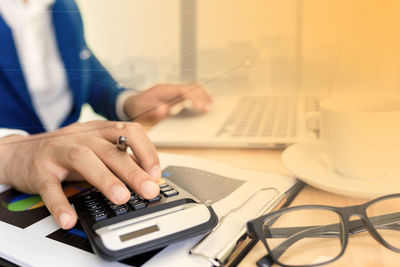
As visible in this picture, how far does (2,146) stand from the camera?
382mm

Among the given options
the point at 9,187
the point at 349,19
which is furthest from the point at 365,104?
the point at 9,187

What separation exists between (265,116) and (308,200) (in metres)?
0.08

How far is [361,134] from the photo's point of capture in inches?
12.2

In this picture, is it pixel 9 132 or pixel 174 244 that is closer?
pixel 174 244

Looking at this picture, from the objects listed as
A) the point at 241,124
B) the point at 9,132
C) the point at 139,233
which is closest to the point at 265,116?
the point at 241,124

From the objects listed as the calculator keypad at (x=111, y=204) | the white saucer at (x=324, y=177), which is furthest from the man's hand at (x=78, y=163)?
the white saucer at (x=324, y=177)

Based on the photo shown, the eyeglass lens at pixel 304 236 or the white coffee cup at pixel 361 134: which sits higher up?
the white coffee cup at pixel 361 134

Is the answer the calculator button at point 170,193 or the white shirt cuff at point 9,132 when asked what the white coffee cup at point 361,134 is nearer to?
the calculator button at point 170,193

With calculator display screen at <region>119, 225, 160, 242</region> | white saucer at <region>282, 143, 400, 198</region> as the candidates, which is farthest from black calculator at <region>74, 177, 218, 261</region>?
white saucer at <region>282, 143, 400, 198</region>

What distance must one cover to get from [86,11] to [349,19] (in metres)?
0.17

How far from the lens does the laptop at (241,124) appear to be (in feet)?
0.99

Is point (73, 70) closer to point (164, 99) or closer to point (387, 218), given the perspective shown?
point (164, 99)

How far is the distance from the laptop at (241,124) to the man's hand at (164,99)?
0.04ft

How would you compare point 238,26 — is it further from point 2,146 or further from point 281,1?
point 2,146
